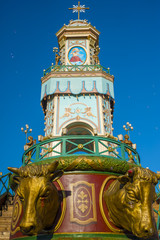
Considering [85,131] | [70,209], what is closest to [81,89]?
[85,131]

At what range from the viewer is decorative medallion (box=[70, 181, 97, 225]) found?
22.8ft

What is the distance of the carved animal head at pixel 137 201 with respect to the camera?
550 centimetres

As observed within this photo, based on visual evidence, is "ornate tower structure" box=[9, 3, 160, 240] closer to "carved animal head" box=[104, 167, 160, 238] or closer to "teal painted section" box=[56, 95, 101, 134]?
"carved animal head" box=[104, 167, 160, 238]

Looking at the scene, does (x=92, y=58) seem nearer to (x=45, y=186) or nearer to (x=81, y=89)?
→ (x=81, y=89)

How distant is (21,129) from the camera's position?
66.8 ft

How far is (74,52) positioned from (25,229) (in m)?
20.0

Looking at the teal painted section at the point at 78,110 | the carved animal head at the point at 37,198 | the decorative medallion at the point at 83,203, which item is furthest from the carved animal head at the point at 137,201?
the teal painted section at the point at 78,110

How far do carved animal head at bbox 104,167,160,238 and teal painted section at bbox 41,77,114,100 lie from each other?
14.6m

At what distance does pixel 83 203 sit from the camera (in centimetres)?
714

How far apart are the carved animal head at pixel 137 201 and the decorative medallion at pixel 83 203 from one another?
777mm

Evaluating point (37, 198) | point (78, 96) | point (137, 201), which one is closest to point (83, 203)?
point (37, 198)

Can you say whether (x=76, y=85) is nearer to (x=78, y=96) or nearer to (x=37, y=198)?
(x=78, y=96)

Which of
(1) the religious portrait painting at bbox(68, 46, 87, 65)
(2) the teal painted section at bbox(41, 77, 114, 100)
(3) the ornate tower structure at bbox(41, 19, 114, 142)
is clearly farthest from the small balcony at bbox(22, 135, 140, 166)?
(1) the religious portrait painting at bbox(68, 46, 87, 65)

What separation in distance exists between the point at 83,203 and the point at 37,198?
165 centimetres
